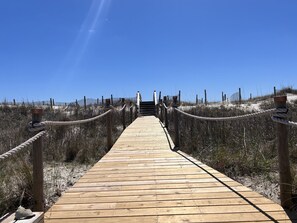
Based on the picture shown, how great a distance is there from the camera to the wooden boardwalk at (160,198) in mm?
3307

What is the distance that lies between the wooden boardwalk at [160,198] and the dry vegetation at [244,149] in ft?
2.79

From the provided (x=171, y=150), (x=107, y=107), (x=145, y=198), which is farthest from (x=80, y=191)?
(x=107, y=107)

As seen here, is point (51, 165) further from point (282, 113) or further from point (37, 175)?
point (282, 113)

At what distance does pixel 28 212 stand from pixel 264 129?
26.1 ft

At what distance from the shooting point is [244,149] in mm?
7023

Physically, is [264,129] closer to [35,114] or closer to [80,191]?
[80,191]

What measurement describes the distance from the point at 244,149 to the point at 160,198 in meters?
3.59

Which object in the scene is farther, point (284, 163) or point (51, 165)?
point (51, 165)

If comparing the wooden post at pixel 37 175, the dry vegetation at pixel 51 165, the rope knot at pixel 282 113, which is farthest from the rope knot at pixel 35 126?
the rope knot at pixel 282 113

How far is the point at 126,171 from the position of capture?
5594mm

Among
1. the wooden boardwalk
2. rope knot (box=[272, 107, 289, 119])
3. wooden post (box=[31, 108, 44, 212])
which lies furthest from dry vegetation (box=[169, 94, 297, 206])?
wooden post (box=[31, 108, 44, 212])

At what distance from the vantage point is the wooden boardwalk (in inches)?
130

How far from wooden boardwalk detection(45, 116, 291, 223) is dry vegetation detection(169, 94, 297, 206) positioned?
2.79 ft

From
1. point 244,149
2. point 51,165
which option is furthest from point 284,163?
point 51,165
